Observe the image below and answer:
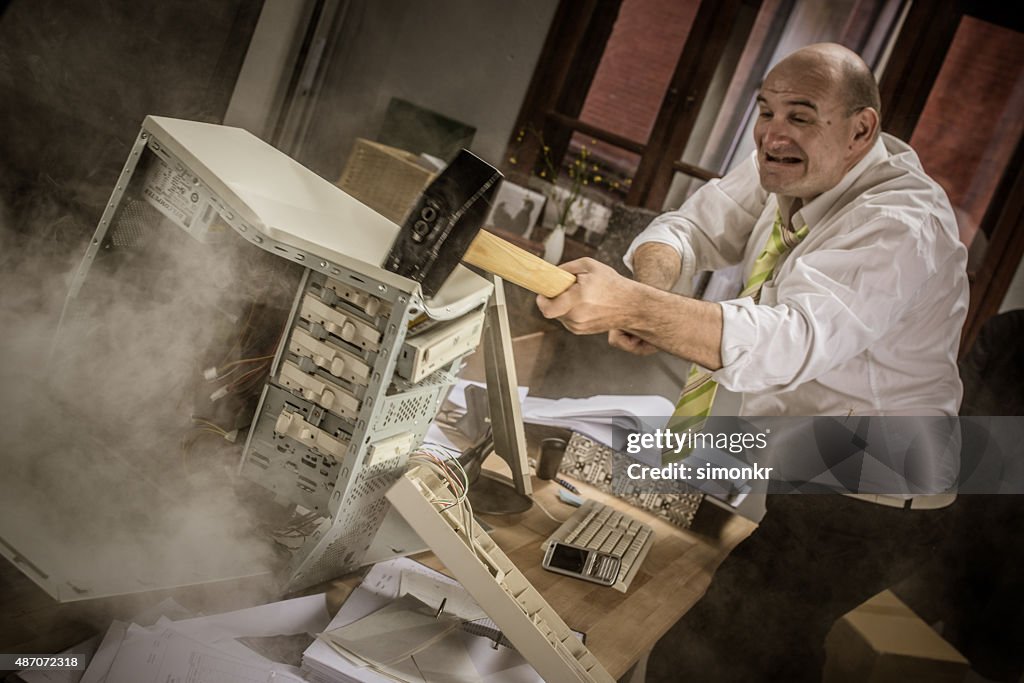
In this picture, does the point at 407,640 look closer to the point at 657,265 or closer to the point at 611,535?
the point at 611,535

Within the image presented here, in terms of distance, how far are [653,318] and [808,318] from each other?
27 cm

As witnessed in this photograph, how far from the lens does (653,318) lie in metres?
1.26

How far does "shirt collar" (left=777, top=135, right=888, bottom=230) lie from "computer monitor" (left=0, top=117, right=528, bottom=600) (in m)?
0.77

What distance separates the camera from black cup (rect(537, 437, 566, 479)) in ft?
4.96

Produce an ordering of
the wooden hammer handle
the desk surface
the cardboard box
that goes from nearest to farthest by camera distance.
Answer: the wooden hammer handle, the desk surface, the cardboard box

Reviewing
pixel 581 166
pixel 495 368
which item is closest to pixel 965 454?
pixel 495 368

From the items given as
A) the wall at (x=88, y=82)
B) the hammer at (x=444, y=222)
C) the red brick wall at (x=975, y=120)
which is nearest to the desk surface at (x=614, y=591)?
the hammer at (x=444, y=222)

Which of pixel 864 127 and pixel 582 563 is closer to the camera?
pixel 582 563

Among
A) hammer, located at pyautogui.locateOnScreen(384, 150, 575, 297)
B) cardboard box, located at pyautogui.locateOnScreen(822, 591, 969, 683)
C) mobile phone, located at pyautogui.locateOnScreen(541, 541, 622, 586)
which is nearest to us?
hammer, located at pyautogui.locateOnScreen(384, 150, 575, 297)

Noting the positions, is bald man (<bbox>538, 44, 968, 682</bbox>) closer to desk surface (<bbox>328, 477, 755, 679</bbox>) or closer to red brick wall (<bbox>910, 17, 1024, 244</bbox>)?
desk surface (<bbox>328, 477, 755, 679</bbox>)

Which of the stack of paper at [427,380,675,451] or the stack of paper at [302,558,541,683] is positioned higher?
the stack of paper at [427,380,675,451]

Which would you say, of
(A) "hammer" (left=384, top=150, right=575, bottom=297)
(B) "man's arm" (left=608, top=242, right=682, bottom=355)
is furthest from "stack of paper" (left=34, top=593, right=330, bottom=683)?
(B) "man's arm" (left=608, top=242, right=682, bottom=355)

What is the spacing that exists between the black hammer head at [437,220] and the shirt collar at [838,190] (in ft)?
2.91

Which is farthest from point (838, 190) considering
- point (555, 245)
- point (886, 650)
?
point (555, 245)
